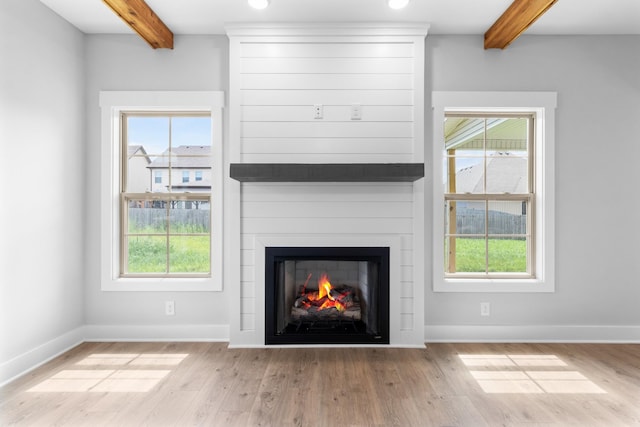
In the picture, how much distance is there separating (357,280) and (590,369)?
Answer: 183cm

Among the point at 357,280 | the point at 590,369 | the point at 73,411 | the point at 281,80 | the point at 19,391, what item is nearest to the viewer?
the point at 73,411

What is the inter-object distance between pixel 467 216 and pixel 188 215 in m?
2.54

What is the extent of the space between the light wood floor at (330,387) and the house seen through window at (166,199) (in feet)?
2.41

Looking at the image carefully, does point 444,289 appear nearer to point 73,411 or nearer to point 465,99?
point 465,99

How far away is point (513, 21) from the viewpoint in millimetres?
2934

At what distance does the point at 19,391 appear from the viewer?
2.44m

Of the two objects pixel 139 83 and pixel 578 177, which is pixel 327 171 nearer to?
pixel 139 83

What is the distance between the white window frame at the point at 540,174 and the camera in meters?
3.37

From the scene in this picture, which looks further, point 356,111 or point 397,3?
point 356,111

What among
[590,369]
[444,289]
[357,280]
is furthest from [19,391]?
[590,369]

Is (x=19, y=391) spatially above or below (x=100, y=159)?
below

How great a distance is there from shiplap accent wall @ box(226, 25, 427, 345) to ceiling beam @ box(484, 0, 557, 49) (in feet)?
1.95

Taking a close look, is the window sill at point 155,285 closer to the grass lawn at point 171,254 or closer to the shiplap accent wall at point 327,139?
the grass lawn at point 171,254

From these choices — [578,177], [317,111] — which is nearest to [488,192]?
[578,177]
